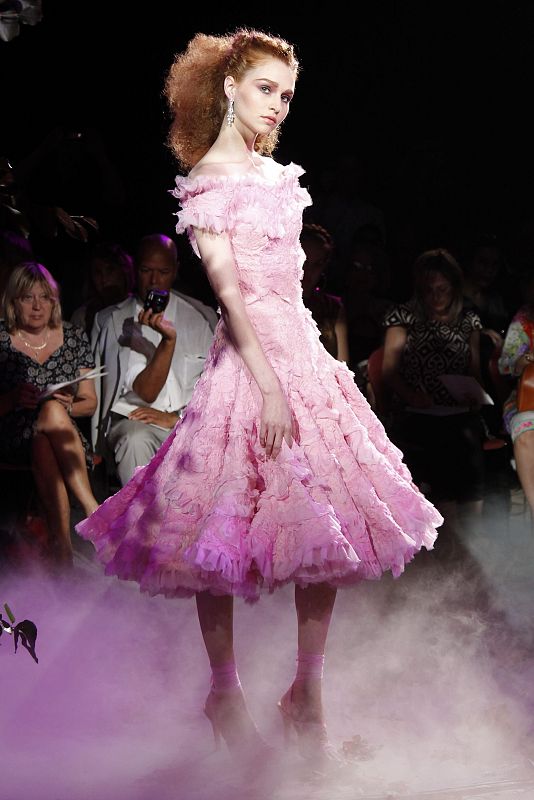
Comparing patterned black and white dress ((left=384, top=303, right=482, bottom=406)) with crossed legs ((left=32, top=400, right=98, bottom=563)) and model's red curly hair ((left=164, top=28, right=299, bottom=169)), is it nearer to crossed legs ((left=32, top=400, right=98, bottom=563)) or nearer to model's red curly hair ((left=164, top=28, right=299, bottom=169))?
crossed legs ((left=32, top=400, right=98, bottom=563))

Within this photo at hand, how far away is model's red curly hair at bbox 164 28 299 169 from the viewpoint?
8.60ft

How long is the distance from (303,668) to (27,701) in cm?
87

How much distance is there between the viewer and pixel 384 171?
17.2ft

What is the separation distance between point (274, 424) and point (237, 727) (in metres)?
0.72

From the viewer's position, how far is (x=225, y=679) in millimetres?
2611

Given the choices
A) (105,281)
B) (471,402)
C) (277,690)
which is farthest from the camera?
(105,281)

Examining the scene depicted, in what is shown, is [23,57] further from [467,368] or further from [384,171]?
A: [467,368]

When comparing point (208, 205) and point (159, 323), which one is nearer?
point (208, 205)

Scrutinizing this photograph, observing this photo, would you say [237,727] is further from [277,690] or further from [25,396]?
[25,396]

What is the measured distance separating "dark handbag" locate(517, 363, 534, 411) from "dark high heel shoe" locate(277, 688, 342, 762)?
2164 mm

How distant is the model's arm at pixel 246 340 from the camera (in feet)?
8.13

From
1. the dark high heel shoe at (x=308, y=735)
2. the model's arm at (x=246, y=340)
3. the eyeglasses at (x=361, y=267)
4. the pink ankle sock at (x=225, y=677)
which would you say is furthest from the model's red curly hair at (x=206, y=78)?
the eyeglasses at (x=361, y=267)

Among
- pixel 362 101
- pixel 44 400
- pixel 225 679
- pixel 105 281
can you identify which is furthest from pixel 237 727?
pixel 362 101

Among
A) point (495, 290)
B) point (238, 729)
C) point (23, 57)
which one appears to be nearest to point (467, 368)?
point (495, 290)
